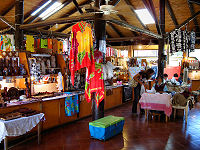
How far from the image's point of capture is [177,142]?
470cm

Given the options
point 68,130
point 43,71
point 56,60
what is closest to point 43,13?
point 56,60

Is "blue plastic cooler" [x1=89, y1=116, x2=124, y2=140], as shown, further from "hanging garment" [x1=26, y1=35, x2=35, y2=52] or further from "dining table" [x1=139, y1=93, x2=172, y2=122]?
"hanging garment" [x1=26, y1=35, x2=35, y2=52]

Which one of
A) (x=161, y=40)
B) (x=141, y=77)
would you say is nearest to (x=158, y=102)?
(x=141, y=77)

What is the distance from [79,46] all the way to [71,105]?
2.33m

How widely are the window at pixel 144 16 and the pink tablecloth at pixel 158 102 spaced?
7321 mm

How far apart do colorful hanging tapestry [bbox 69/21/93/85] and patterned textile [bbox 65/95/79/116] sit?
70.1 inches

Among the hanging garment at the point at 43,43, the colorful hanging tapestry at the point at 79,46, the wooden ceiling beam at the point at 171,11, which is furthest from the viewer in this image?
the wooden ceiling beam at the point at 171,11

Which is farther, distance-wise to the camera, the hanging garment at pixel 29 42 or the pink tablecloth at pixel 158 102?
the hanging garment at pixel 29 42

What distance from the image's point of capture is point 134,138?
494cm

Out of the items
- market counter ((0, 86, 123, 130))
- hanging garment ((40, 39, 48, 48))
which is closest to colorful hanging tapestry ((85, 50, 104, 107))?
market counter ((0, 86, 123, 130))

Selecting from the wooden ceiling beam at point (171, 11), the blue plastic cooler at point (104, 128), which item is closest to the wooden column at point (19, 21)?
the blue plastic cooler at point (104, 128)

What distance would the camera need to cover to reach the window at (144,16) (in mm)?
12038

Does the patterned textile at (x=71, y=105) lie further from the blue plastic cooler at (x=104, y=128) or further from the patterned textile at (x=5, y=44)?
the patterned textile at (x=5, y=44)

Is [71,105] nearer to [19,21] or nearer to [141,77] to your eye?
[141,77]
